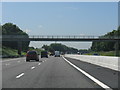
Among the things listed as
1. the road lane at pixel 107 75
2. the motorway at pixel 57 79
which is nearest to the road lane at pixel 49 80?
the motorway at pixel 57 79

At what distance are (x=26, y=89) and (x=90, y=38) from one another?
72.3 metres

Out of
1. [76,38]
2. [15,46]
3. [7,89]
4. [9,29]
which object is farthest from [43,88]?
[9,29]

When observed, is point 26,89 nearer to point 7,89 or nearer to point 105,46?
point 7,89

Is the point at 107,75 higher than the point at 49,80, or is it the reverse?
the point at 49,80

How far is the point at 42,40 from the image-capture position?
8375 cm

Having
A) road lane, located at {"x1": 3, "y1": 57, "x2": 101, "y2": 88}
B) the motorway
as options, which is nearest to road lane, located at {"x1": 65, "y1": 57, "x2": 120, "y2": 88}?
the motorway

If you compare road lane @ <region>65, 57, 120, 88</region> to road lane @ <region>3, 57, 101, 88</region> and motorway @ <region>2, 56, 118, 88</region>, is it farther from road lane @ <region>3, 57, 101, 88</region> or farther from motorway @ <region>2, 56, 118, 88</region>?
road lane @ <region>3, 57, 101, 88</region>

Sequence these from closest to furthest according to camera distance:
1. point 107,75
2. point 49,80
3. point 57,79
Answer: point 49,80
point 57,79
point 107,75

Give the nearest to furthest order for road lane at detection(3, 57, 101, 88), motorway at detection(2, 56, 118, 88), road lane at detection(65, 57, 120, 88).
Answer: road lane at detection(3, 57, 101, 88) < motorway at detection(2, 56, 118, 88) < road lane at detection(65, 57, 120, 88)

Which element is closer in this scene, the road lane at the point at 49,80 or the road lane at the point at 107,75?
the road lane at the point at 49,80

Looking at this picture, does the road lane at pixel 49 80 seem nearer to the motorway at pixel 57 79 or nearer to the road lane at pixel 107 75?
the motorway at pixel 57 79

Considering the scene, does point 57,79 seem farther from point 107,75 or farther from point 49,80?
point 107,75

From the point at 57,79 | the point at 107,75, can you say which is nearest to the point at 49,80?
the point at 57,79

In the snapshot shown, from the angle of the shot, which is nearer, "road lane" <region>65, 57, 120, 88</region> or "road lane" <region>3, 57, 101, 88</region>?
"road lane" <region>3, 57, 101, 88</region>
